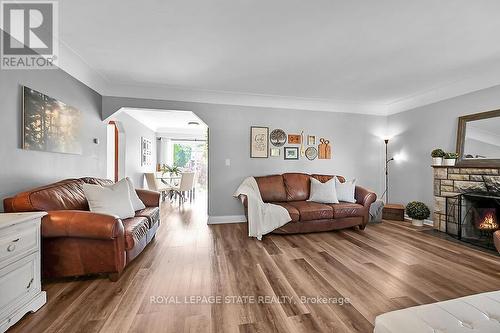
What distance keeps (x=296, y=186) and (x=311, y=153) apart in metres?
0.95

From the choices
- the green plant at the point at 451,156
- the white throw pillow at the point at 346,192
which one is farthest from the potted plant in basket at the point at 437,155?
the white throw pillow at the point at 346,192

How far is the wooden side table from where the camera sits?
14.8 ft

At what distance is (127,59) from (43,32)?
85cm

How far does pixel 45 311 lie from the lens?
68.2 inches

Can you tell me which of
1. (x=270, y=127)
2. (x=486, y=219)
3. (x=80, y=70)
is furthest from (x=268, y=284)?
(x=80, y=70)

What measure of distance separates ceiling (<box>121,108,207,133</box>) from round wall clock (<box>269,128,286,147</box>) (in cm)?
173

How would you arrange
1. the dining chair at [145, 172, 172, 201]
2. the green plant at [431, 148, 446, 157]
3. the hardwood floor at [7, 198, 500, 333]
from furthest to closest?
the dining chair at [145, 172, 172, 201]
the green plant at [431, 148, 446, 157]
the hardwood floor at [7, 198, 500, 333]

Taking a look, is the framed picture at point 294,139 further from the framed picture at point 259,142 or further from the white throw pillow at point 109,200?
the white throw pillow at point 109,200

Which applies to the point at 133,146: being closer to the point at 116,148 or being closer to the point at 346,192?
the point at 116,148

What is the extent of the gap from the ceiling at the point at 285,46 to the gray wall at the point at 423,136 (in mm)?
187

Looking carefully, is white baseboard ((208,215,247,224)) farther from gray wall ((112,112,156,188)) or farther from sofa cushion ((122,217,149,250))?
gray wall ((112,112,156,188))

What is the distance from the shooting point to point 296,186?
4.33m

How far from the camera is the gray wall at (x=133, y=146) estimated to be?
550 centimetres

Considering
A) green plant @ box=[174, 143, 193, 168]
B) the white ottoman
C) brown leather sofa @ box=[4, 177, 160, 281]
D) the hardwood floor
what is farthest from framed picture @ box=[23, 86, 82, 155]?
green plant @ box=[174, 143, 193, 168]
